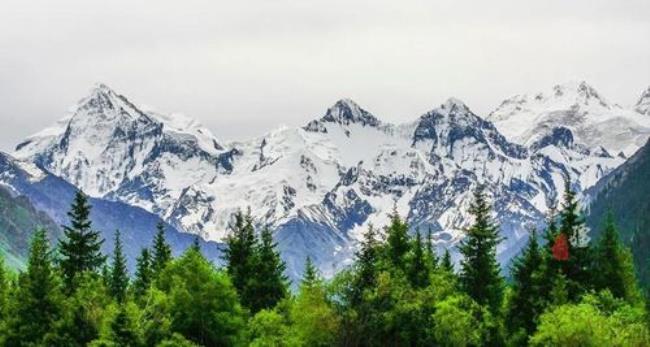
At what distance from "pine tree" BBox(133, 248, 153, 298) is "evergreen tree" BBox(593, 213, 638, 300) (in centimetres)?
4789

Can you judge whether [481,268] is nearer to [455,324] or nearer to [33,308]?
[455,324]

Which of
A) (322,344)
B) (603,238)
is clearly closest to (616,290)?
(603,238)

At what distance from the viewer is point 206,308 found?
101 m

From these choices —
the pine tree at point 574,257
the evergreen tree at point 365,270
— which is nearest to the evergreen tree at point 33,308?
the evergreen tree at point 365,270

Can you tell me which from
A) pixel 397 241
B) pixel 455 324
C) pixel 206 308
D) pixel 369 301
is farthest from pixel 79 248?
pixel 455 324

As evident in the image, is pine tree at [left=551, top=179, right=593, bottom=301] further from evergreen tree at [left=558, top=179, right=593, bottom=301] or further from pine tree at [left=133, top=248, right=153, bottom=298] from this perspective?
pine tree at [left=133, top=248, right=153, bottom=298]

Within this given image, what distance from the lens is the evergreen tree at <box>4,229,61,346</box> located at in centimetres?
9531

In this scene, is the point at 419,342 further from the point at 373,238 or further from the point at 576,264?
the point at 576,264

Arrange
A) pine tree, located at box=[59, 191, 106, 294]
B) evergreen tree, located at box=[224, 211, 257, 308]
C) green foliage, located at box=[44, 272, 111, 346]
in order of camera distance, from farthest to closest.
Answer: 1. evergreen tree, located at box=[224, 211, 257, 308]
2. pine tree, located at box=[59, 191, 106, 294]
3. green foliage, located at box=[44, 272, 111, 346]

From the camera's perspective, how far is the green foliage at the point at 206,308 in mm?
100438

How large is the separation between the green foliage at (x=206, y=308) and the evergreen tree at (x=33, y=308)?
33.4 feet

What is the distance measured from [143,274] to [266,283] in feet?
88.8

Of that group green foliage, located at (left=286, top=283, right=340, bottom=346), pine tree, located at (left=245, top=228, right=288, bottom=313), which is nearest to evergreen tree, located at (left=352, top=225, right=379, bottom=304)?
green foliage, located at (left=286, top=283, right=340, bottom=346)

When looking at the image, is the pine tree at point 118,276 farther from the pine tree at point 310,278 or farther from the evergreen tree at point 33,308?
the evergreen tree at point 33,308
